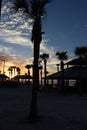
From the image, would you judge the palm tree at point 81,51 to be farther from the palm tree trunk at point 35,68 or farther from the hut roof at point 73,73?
the palm tree trunk at point 35,68

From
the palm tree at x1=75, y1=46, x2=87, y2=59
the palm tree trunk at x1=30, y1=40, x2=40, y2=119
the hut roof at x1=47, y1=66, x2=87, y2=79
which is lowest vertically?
the palm tree trunk at x1=30, y1=40, x2=40, y2=119

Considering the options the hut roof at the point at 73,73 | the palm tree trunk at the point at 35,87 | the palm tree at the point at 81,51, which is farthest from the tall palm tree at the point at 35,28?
the hut roof at the point at 73,73

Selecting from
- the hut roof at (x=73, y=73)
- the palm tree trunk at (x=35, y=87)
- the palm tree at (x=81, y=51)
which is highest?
the palm tree at (x=81, y=51)

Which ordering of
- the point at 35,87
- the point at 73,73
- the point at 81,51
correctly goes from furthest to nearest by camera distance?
the point at 73,73 < the point at 81,51 < the point at 35,87

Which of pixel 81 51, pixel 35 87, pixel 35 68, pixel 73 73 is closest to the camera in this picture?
pixel 35 87

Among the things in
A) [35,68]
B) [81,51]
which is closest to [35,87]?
[35,68]

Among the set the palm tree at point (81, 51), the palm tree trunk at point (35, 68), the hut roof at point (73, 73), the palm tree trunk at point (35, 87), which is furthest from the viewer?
the hut roof at point (73, 73)

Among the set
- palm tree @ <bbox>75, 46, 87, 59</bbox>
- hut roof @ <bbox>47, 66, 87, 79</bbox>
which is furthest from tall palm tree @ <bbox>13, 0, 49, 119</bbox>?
hut roof @ <bbox>47, 66, 87, 79</bbox>

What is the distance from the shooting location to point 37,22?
65.5 feet

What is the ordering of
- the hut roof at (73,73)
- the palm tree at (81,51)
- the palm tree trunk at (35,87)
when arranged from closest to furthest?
the palm tree trunk at (35,87), the palm tree at (81,51), the hut roof at (73,73)

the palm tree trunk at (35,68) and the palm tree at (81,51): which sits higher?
the palm tree at (81,51)

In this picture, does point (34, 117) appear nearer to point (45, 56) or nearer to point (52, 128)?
point (52, 128)

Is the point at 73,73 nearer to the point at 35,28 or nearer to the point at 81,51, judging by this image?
the point at 81,51

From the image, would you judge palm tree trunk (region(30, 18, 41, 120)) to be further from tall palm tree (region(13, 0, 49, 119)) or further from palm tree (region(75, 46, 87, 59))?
palm tree (region(75, 46, 87, 59))
